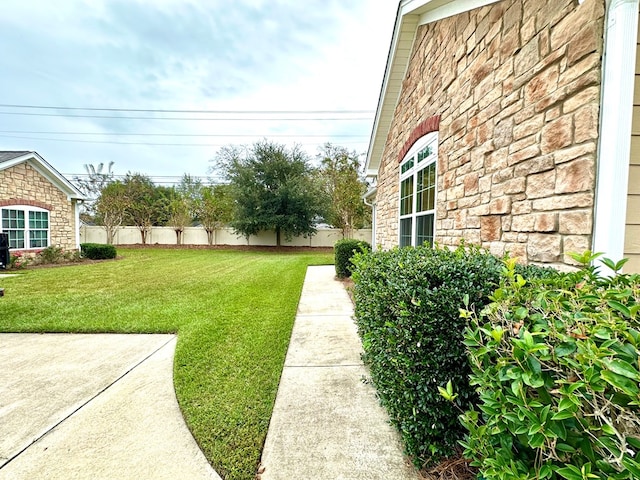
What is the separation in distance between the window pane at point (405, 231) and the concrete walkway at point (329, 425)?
268cm

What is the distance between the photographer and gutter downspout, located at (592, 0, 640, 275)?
1.76m

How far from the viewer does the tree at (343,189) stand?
832 inches

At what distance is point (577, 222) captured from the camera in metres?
2.03

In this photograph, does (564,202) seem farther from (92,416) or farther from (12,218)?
(12,218)

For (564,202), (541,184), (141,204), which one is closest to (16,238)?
(141,204)

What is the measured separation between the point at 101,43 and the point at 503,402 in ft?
59.4

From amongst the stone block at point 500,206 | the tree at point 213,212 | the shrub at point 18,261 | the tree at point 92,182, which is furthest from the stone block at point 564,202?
the tree at point 92,182

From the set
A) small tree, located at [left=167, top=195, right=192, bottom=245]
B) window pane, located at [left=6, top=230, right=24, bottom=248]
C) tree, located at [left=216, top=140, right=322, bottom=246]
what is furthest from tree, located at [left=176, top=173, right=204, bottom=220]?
window pane, located at [left=6, top=230, right=24, bottom=248]

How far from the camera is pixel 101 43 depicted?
12.7 m

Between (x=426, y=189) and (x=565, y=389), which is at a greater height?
(x=426, y=189)

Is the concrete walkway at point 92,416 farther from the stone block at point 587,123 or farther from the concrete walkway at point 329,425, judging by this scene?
the stone block at point 587,123

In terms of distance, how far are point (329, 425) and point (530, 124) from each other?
3.03 m

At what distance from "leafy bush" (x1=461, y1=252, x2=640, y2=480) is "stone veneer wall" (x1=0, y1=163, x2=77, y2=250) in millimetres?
16099

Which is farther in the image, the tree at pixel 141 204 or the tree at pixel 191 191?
the tree at pixel 191 191
